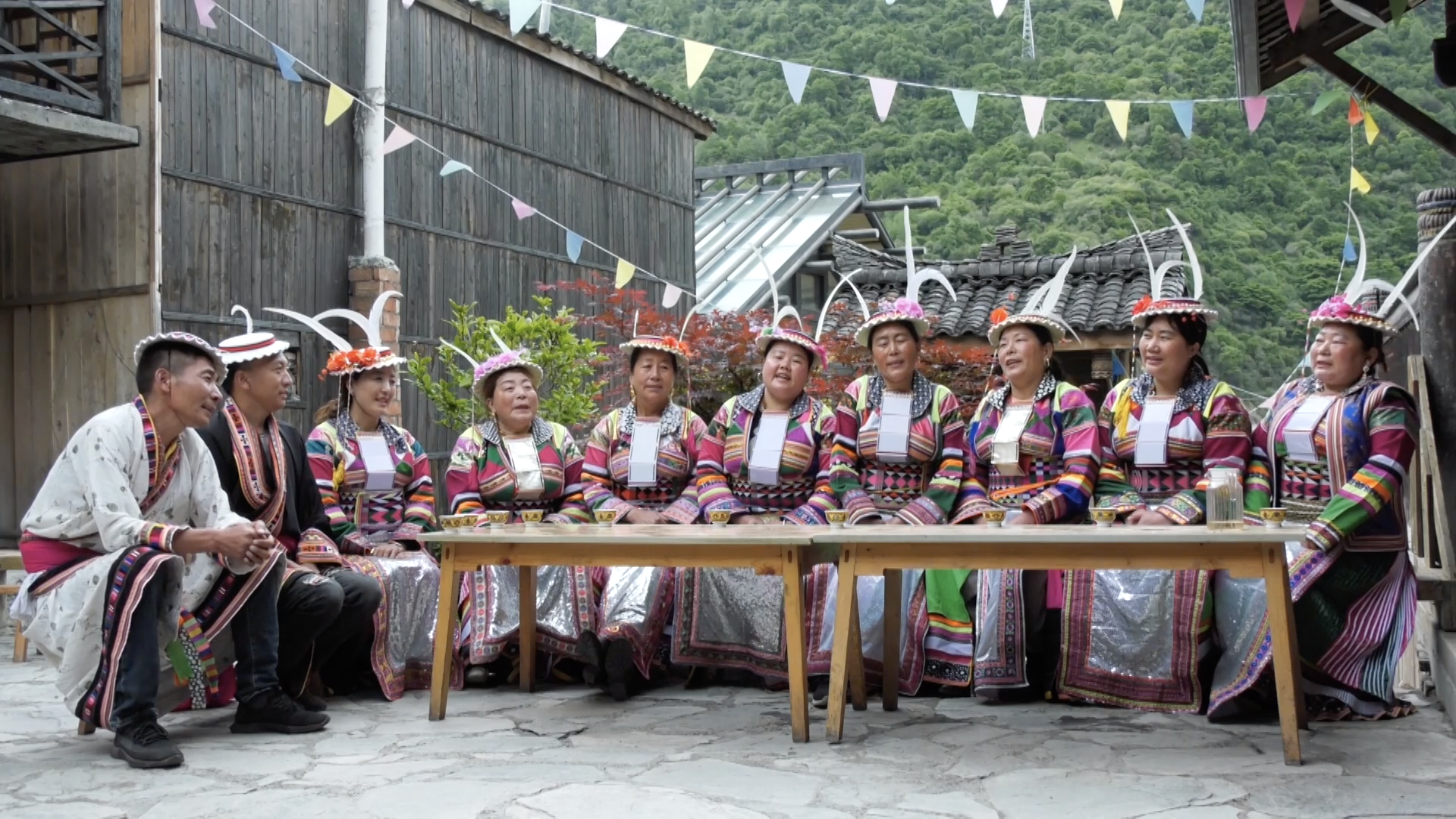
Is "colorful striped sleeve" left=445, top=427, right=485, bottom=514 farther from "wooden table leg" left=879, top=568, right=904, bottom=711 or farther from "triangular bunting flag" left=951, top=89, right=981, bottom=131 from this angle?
"triangular bunting flag" left=951, top=89, right=981, bottom=131

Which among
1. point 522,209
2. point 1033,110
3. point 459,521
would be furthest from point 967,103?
point 459,521

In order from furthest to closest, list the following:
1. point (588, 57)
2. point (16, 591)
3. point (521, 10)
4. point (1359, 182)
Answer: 1. point (588, 57)
2. point (521, 10)
3. point (1359, 182)
4. point (16, 591)

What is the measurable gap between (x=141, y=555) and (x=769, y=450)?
98.4 inches

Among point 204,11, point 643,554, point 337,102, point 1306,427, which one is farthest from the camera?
point 337,102

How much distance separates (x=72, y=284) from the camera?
28.3ft

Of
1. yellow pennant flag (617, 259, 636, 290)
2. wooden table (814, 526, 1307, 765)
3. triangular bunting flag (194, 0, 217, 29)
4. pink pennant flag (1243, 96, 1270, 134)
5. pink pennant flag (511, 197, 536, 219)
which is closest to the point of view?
wooden table (814, 526, 1307, 765)

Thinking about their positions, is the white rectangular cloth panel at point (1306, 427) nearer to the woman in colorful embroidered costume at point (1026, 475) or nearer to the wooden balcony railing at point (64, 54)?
the woman in colorful embroidered costume at point (1026, 475)

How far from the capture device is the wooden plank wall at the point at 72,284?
840 cm

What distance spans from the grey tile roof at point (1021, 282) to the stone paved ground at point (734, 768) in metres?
6.82

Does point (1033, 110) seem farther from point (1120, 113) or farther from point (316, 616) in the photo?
point (316, 616)

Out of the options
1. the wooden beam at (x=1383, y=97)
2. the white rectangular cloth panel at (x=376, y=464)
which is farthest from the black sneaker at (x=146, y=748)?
the wooden beam at (x=1383, y=97)

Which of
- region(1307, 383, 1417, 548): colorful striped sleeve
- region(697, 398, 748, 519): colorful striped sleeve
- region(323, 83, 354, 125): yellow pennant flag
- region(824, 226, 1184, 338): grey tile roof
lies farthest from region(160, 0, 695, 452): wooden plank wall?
region(1307, 383, 1417, 548): colorful striped sleeve

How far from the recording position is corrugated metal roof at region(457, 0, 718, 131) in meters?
11.3

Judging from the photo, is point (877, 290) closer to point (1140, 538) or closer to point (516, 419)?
point (516, 419)
